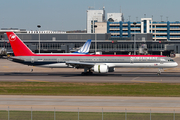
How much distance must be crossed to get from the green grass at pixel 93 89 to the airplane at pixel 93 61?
13.4 m

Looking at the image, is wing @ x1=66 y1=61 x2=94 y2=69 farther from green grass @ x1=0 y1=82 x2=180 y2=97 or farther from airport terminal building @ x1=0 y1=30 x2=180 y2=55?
airport terminal building @ x1=0 y1=30 x2=180 y2=55

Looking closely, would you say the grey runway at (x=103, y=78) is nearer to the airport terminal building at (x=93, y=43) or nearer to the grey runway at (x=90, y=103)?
the grey runway at (x=90, y=103)

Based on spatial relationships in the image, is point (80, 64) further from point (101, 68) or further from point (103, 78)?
point (103, 78)

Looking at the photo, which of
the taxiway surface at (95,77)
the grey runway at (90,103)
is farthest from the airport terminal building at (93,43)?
the grey runway at (90,103)

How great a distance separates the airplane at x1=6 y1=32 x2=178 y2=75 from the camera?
173 ft

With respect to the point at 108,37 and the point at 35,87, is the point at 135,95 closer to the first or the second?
the point at 35,87

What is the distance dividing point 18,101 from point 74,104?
600cm

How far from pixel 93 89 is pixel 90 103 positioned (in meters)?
8.51

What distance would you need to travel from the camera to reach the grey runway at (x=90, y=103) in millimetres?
24469

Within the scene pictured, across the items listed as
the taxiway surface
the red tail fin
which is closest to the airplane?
the red tail fin

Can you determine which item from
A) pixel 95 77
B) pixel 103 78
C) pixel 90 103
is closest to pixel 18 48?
pixel 95 77

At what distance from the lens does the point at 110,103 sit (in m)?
27.0

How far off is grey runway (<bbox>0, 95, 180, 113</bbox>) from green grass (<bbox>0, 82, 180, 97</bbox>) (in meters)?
2.46

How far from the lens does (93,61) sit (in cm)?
5466
